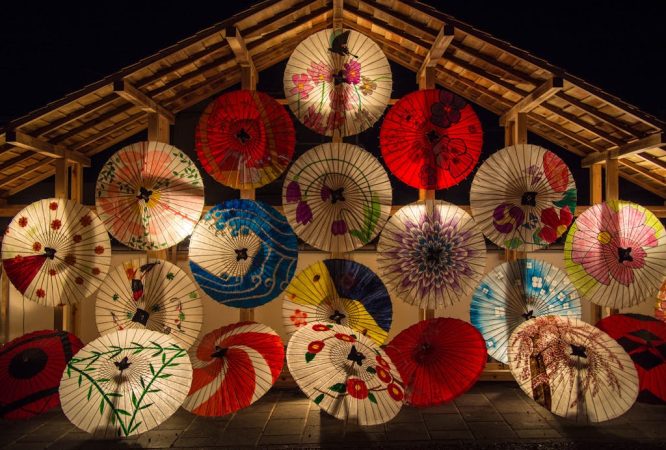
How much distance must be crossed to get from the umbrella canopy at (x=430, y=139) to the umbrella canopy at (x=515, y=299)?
1.42 meters

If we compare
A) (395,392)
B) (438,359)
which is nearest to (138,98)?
(395,392)

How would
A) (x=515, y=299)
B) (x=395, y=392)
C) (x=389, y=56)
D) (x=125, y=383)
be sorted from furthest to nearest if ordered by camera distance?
(x=389, y=56) < (x=515, y=299) < (x=125, y=383) < (x=395, y=392)

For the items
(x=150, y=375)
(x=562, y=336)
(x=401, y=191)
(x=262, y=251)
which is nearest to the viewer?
(x=150, y=375)

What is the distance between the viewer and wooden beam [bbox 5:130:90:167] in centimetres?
602

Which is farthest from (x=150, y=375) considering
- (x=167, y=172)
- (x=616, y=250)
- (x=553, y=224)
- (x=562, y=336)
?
(x=616, y=250)

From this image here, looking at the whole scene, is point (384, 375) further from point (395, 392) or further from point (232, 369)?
point (232, 369)

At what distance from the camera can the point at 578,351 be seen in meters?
5.61

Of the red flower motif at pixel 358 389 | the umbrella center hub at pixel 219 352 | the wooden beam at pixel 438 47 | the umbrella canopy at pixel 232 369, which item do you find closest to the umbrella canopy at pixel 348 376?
the red flower motif at pixel 358 389

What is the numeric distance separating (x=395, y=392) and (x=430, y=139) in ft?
9.93

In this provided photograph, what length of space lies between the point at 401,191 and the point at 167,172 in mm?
3749

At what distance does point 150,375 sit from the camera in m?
5.40

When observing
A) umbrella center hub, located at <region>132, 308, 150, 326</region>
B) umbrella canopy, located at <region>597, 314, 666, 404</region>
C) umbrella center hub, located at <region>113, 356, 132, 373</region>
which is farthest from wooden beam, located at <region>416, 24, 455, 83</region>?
umbrella center hub, located at <region>113, 356, 132, 373</region>

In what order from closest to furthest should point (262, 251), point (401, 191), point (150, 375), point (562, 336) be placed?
point (150, 375)
point (562, 336)
point (262, 251)
point (401, 191)

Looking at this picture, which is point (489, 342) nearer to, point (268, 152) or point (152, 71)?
point (268, 152)
